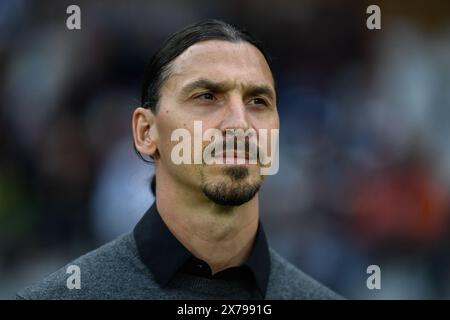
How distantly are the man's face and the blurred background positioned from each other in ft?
2.58

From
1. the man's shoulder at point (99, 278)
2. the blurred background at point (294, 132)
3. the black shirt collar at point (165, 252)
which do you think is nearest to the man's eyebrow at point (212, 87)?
the black shirt collar at point (165, 252)

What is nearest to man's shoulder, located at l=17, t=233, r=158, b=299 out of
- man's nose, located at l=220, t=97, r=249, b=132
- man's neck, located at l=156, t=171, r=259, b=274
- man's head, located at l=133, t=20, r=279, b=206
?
man's neck, located at l=156, t=171, r=259, b=274

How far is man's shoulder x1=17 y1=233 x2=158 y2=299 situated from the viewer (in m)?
2.09

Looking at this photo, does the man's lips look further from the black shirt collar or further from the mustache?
the black shirt collar

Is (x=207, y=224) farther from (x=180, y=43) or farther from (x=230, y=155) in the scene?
(x=180, y=43)

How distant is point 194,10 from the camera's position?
3.14m

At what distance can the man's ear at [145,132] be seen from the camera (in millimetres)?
2158

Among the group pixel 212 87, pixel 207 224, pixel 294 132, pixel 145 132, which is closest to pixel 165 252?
pixel 207 224

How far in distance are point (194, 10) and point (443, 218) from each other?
168 cm

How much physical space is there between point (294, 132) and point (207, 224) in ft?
4.28

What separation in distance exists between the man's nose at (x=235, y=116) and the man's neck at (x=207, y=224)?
244 millimetres

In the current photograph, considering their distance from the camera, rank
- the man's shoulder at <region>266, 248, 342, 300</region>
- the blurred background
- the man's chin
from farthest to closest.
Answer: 1. the blurred background
2. the man's shoulder at <region>266, 248, 342, 300</region>
3. the man's chin

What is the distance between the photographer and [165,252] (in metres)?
2.05

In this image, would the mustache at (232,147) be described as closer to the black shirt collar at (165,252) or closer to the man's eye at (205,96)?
the man's eye at (205,96)
